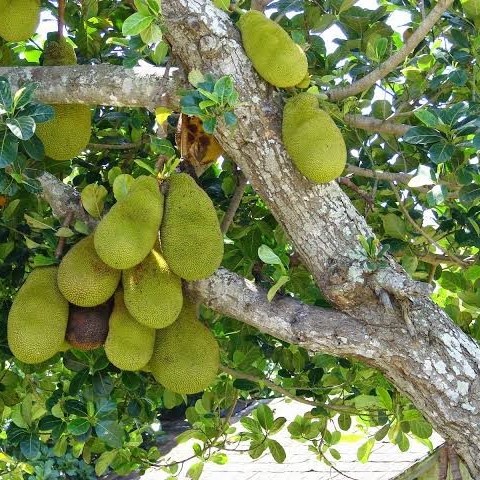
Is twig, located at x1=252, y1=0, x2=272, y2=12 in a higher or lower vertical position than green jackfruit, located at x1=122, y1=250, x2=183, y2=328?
higher

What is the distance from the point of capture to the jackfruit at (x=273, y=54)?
60.9 inches

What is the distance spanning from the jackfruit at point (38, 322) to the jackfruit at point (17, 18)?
65 centimetres

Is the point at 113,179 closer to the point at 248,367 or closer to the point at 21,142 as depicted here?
the point at 21,142

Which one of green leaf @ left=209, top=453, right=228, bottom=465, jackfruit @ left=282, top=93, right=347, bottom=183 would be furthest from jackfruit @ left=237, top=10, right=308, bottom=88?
green leaf @ left=209, top=453, right=228, bottom=465

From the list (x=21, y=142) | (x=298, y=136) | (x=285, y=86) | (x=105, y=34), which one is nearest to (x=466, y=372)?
(x=298, y=136)

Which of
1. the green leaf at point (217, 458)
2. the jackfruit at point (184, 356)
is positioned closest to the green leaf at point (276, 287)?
the jackfruit at point (184, 356)

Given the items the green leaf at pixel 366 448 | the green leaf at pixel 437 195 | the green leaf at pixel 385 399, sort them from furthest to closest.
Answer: the green leaf at pixel 366 448
the green leaf at pixel 385 399
the green leaf at pixel 437 195

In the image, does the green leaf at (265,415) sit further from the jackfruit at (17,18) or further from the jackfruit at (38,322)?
the jackfruit at (17,18)

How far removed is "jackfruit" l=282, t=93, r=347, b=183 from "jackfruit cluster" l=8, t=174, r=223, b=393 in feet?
0.92

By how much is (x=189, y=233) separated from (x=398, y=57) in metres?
0.55

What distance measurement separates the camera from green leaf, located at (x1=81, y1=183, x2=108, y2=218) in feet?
5.83

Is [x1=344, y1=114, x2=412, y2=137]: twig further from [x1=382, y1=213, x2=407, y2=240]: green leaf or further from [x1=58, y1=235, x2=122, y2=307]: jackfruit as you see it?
[x1=58, y1=235, x2=122, y2=307]: jackfruit

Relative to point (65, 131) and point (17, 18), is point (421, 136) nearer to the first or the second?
point (65, 131)

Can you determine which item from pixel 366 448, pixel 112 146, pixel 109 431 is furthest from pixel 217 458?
pixel 112 146
